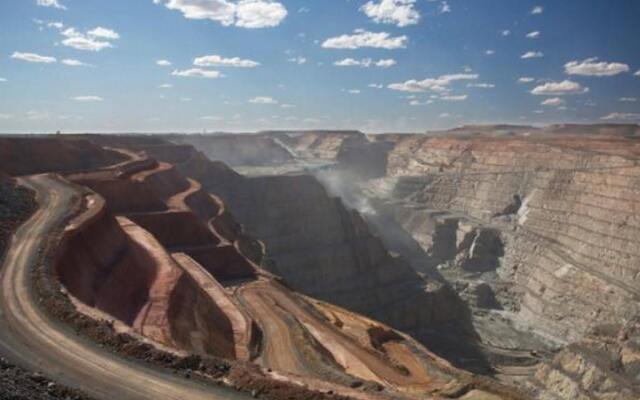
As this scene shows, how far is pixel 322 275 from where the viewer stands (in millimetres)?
86188

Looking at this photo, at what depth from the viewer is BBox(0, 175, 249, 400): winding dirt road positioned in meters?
15.9

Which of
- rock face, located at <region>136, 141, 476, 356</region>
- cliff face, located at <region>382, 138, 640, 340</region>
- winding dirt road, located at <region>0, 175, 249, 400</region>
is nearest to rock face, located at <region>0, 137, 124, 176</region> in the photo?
rock face, located at <region>136, 141, 476, 356</region>

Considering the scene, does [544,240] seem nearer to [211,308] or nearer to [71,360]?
[211,308]

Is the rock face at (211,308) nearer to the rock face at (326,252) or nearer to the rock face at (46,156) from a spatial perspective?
the rock face at (46,156)

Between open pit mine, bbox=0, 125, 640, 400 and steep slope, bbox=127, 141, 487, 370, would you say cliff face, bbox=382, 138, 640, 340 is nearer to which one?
open pit mine, bbox=0, 125, 640, 400

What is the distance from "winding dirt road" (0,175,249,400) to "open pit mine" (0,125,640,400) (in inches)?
3.3

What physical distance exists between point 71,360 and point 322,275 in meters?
69.7

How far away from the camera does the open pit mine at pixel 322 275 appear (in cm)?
1861

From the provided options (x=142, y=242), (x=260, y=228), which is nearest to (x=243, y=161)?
(x=260, y=228)

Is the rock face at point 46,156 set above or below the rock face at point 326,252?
above

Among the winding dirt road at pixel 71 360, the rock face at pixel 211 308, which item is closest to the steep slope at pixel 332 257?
the rock face at pixel 211 308

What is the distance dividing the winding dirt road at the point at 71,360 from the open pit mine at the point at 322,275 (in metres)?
0.08

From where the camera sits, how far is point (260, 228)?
93.7 meters

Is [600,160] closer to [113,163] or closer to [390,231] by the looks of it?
[390,231]
